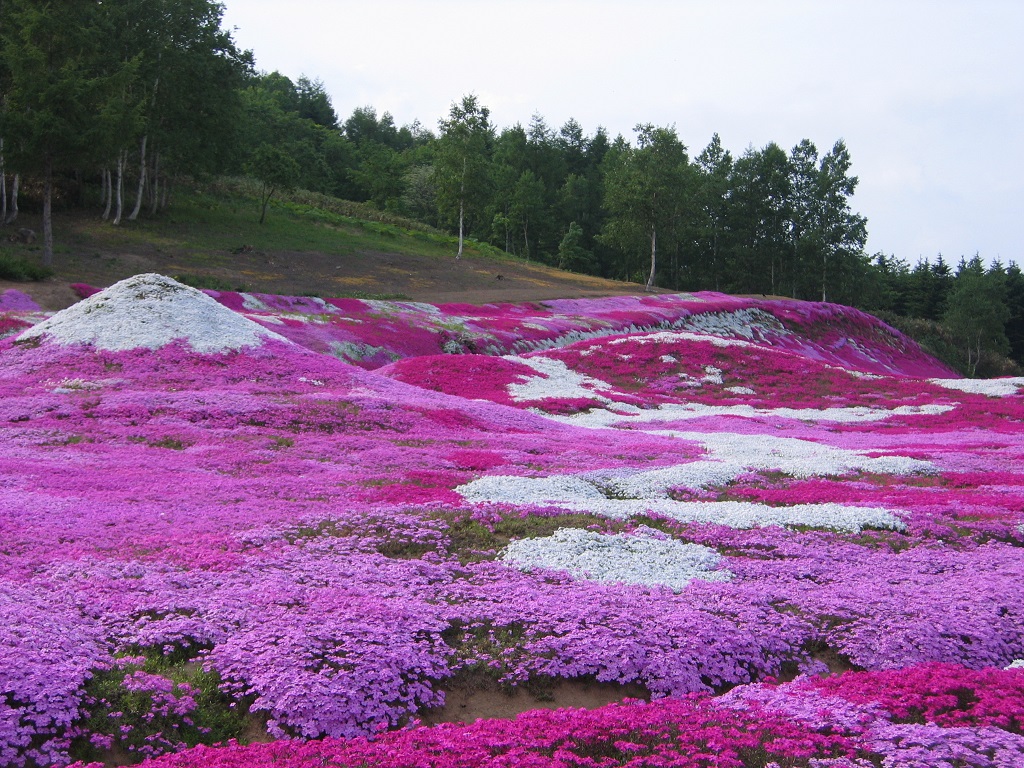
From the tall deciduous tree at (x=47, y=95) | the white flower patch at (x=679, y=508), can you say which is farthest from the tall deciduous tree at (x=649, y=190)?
the white flower patch at (x=679, y=508)

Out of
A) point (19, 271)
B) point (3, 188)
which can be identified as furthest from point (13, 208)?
point (19, 271)

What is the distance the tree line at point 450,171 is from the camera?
54.2 meters

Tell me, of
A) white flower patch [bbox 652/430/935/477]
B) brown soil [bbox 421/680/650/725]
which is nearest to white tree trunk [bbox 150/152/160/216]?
white flower patch [bbox 652/430/935/477]

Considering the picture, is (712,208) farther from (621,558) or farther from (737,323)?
(621,558)

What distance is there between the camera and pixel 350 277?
70500 mm

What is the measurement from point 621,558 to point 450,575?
280cm

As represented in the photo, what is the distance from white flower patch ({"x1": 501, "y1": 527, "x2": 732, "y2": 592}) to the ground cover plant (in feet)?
0.26

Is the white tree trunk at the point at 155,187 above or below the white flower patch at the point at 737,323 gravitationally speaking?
above

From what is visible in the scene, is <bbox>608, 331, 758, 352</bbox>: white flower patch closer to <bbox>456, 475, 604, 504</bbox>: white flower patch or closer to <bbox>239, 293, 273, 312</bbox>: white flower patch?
<bbox>239, 293, 273, 312</bbox>: white flower patch

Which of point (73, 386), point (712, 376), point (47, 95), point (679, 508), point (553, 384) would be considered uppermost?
point (47, 95)

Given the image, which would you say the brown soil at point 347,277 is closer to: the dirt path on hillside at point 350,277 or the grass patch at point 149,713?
the dirt path on hillside at point 350,277

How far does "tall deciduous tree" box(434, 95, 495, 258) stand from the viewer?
9244cm

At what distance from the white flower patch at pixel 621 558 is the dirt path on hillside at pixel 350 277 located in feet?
121

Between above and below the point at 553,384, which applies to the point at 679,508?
below
